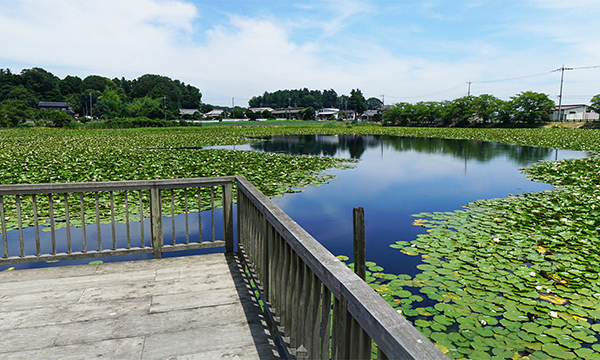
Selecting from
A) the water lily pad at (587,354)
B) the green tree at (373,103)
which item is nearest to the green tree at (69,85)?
the green tree at (373,103)

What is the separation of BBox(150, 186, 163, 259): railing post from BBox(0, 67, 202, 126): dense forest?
56.1m

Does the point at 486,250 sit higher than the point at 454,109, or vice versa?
the point at 454,109

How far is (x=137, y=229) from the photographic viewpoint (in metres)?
6.83

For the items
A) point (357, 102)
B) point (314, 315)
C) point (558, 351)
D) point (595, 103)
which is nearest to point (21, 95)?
point (357, 102)

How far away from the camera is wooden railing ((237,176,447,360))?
1078mm

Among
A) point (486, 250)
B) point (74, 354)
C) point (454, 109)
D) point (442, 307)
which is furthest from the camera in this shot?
point (454, 109)

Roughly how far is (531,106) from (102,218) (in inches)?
2361

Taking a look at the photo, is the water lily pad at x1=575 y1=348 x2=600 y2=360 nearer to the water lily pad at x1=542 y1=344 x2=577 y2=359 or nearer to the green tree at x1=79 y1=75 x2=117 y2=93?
the water lily pad at x1=542 y1=344 x2=577 y2=359

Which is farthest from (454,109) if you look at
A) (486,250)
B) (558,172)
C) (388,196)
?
(486,250)

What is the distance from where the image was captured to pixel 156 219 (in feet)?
12.4

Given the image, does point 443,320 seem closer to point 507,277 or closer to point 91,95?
point 507,277

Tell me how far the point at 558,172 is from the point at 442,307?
36.7 feet

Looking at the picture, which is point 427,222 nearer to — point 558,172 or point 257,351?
point 257,351

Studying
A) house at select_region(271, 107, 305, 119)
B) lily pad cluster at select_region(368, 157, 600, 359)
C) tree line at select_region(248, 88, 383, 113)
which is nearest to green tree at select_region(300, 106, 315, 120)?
house at select_region(271, 107, 305, 119)
